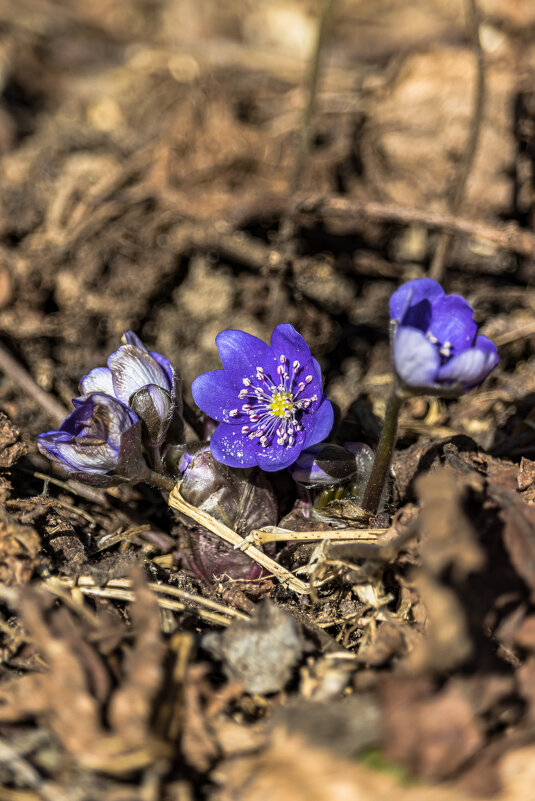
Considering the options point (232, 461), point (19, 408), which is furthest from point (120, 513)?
point (19, 408)

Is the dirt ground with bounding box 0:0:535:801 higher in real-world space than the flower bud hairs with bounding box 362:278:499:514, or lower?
lower

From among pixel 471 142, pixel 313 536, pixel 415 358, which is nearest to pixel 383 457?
pixel 313 536

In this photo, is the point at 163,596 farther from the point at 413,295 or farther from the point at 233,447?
the point at 413,295

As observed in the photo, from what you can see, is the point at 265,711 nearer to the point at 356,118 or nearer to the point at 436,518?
the point at 436,518

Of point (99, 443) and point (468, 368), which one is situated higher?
point (468, 368)

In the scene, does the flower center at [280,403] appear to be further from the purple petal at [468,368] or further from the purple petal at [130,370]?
the purple petal at [468,368]

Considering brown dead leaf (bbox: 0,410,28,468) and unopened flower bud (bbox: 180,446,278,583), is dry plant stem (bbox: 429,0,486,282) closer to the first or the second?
unopened flower bud (bbox: 180,446,278,583)

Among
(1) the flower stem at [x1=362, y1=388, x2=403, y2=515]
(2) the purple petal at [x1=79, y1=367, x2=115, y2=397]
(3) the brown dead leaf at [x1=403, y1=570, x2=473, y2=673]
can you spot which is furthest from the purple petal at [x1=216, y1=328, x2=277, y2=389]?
(3) the brown dead leaf at [x1=403, y1=570, x2=473, y2=673]
